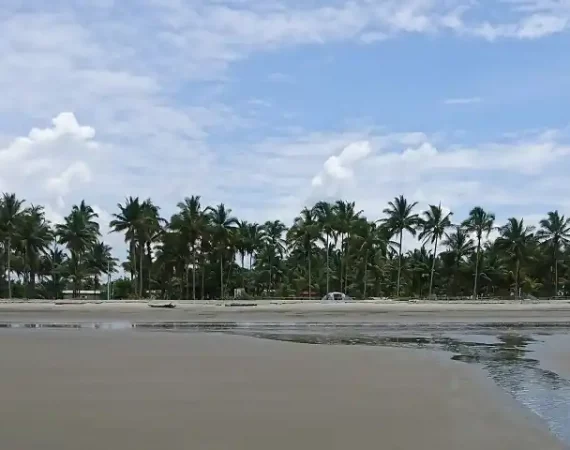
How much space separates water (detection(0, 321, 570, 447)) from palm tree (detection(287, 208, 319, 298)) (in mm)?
37527

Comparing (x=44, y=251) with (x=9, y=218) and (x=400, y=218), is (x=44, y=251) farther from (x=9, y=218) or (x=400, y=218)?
(x=400, y=218)

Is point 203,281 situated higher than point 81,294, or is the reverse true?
point 203,281

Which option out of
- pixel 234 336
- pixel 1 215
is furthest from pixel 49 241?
pixel 234 336

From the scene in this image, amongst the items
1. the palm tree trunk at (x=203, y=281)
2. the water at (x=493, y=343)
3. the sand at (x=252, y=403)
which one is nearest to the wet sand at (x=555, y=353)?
the water at (x=493, y=343)

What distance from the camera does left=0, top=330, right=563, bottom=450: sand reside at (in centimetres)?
780

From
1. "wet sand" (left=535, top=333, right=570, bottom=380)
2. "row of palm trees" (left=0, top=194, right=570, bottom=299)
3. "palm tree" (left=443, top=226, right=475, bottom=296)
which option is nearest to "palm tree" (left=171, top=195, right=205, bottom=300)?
"row of palm trees" (left=0, top=194, right=570, bottom=299)

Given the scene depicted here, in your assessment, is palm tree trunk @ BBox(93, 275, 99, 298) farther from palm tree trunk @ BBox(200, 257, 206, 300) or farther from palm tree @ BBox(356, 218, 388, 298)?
palm tree @ BBox(356, 218, 388, 298)

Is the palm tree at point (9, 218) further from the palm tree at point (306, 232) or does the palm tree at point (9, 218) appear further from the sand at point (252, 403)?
the sand at point (252, 403)

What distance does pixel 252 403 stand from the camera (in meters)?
10.0

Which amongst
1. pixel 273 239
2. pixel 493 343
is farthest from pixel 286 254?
pixel 493 343

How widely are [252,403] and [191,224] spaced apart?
58.4m

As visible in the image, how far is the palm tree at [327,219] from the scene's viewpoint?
7031 cm

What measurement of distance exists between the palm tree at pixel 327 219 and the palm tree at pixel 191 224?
42.4 ft

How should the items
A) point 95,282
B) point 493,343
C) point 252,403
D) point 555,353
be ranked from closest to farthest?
point 252,403, point 555,353, point 493,343, point 95,282
